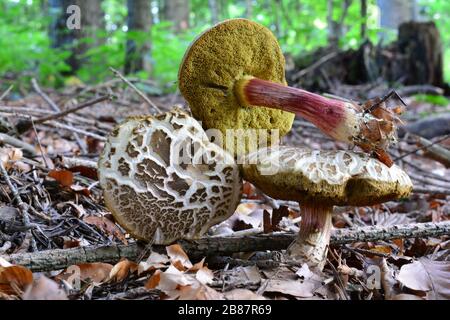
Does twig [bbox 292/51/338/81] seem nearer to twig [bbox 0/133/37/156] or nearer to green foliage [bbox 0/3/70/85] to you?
green foliage [bbox 0/3/70/85]

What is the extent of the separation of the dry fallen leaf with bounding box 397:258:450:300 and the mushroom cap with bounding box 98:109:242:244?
0.82m

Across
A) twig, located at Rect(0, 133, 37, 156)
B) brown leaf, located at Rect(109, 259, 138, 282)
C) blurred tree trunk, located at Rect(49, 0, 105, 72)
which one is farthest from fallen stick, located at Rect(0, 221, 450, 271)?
blurred tree trunk, located at Rect(49, 0, 105, 72)

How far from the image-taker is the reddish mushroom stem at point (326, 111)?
83.0 inches

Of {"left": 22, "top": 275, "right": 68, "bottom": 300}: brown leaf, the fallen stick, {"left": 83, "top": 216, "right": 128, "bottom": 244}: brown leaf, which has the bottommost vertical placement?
{"left": 83, "top": 216, "right": 128, "bottom": 244}: brown leaf

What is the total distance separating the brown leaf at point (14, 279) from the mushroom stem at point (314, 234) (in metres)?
1.12

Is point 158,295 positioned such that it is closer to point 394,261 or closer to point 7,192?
point 394,261

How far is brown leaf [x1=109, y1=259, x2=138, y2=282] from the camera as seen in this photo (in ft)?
6.64

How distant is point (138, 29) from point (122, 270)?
7453mm

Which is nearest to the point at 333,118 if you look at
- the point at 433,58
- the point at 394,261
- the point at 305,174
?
the point at 305,174

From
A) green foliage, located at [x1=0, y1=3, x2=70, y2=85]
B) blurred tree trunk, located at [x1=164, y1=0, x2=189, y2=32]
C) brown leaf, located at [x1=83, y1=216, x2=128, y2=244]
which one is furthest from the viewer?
blurred tree trunk, located at [x1=164, y1=0, x2=189, y2=32]

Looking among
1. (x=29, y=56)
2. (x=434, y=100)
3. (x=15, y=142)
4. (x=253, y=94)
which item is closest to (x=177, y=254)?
(x=253, y=94)

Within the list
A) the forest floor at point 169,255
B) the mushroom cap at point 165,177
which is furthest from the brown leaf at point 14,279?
the mushroom cap at point 165,177

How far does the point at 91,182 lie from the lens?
3.33m

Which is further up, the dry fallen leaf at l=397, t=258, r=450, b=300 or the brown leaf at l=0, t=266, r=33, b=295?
the brown leaf at l=0, t=266, r=33, b=295
